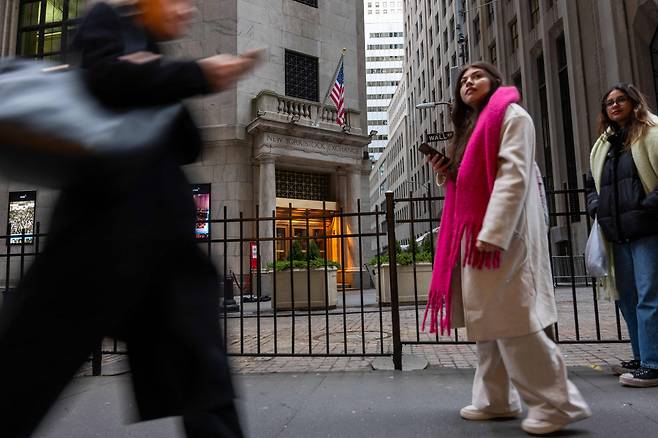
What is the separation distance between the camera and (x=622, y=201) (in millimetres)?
3734

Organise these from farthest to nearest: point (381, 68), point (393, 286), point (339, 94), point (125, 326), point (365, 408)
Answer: point (381, 68), point (339, 94), point (393, 286), point (365, 408), point (125, 326)

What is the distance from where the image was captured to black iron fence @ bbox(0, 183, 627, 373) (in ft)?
16.3

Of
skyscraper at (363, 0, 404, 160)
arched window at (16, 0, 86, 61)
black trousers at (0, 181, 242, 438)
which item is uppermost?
skyscraper at (363, 0, 404, 160)

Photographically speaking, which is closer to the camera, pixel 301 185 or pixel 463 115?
pixel 463 115

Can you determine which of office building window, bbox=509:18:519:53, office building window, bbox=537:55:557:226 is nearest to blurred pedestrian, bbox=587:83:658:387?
office building window, bbox=537:55:557:226

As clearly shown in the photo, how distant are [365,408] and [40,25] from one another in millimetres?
25994

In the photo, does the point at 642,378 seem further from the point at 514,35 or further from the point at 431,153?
the point at 514,35

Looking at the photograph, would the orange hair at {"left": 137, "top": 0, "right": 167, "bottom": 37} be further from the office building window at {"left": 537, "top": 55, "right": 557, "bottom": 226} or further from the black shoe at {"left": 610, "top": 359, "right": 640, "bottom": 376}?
the office building window at {"left": 537, "top": 55, "right": 557, "bottom": 226}

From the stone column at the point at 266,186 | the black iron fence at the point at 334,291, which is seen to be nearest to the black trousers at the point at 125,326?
the black iron fence at the point at 334,291

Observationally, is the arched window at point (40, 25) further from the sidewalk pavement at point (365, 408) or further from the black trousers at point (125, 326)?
the black trousers at point (125, 326)

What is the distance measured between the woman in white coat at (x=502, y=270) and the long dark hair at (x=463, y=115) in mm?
14

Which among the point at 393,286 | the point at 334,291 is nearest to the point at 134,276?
the point at 393,286

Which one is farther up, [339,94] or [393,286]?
[339,94]

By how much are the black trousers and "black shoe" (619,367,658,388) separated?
131 inches
